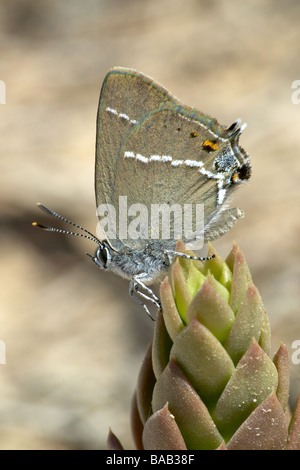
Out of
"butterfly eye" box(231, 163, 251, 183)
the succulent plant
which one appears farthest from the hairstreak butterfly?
the succulent plant

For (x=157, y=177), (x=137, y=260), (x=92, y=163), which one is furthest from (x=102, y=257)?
(x=92, y=163)

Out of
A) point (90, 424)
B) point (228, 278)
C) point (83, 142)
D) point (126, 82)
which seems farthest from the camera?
point (83, 142)

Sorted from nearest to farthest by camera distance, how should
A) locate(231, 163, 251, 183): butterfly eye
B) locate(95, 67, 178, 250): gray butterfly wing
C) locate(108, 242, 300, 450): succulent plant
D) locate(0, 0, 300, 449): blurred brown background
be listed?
locate(108, 242, 300, 450): succulent plant → locate(95, 67, 178, 250): gray butterfly wing → locate(231, 163, 251, 183): butterfly eye → locate(0, 0, 300, 449): blurred brown background

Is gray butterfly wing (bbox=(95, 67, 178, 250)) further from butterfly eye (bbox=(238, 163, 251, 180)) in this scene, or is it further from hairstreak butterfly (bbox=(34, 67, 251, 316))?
butterfly eye (bbox=(238, 163, 251, 180))

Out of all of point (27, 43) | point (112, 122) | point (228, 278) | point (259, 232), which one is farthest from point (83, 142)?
point (228, 278)

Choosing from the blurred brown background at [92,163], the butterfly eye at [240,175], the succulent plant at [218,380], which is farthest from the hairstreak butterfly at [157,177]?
the blurred brown background at [92,163]
